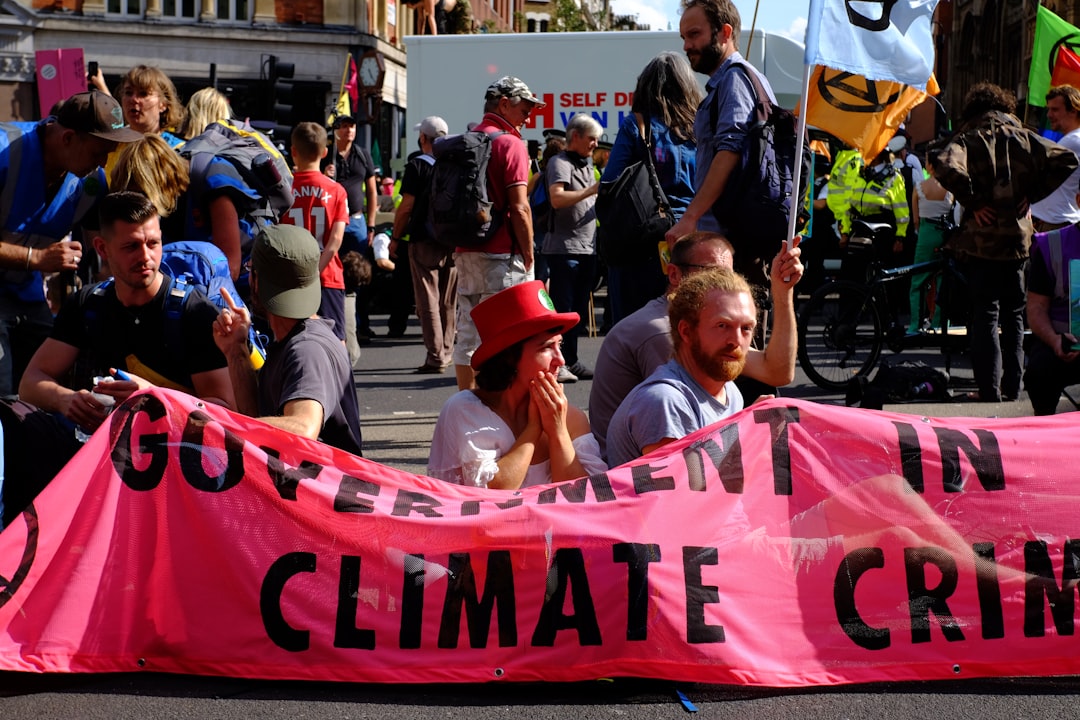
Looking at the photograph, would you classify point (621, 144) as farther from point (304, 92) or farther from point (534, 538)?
point (304, 92)

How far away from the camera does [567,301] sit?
11.2 metres

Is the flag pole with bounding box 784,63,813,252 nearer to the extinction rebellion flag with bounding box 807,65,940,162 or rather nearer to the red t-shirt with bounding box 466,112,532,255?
the extinction rebellion flag with bounding box 807,65,940,162

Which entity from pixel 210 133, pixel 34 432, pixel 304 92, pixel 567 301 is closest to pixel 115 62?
pixel 304 92

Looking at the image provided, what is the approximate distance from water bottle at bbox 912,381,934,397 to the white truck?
29.4 feet

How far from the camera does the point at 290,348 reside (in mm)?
4633

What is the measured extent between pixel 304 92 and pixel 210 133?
101ft

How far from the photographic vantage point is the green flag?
40.6 ft

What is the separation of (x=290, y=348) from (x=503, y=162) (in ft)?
13.1

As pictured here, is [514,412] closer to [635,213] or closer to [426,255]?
[635,213]

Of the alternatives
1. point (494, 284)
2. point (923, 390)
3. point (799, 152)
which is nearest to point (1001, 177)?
point (923, 390)

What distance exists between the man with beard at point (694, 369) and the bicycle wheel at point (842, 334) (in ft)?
18.2

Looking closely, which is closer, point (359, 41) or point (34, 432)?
point (34, 432)

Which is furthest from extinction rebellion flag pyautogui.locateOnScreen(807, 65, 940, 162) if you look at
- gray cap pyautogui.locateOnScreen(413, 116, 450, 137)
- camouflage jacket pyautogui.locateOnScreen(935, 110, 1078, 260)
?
gray cap pyautogui.locateOnScreen(413, 116, 450, 137)

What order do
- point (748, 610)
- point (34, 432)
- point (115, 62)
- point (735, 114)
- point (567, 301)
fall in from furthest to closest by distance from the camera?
point (115, 62) < point (567, 301) < point (735, 114) < point (34, 432) < point (748, 610)
